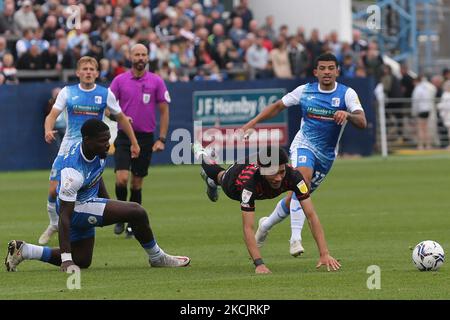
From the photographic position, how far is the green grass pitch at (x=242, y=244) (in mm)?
11609

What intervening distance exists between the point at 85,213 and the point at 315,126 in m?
3.72

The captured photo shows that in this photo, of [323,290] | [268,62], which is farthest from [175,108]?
[323,290]

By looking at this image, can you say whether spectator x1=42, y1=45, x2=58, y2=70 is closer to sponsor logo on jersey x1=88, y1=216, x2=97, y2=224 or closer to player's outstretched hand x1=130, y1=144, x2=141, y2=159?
player's outstretched hand x1=130, y1=144, x2=141, y2=159

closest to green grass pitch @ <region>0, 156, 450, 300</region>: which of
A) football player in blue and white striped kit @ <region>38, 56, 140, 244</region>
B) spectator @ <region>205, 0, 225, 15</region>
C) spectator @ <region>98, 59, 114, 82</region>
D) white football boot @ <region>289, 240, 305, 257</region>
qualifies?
white football boot @ <region>289, 240, 305, 257</region>

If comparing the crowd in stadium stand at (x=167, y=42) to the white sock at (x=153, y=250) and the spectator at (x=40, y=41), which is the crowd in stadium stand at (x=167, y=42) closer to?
the spectator at (x=40, y=41)

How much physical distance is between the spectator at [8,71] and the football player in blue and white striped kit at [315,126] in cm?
1685

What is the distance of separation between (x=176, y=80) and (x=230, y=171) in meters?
20.4

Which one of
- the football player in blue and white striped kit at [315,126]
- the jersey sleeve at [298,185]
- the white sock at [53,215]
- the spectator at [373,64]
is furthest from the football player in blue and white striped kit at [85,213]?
the spectator at [373,64]

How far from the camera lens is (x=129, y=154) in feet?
59.6

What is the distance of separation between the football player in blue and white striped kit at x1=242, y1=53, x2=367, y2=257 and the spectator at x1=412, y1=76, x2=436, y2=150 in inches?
891

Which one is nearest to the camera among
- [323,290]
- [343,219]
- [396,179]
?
[323,290]

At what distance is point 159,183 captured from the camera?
28156mm

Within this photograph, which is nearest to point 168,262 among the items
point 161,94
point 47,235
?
point 47,235

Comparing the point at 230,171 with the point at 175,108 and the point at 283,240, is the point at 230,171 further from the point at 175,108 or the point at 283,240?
the point at 175,108
